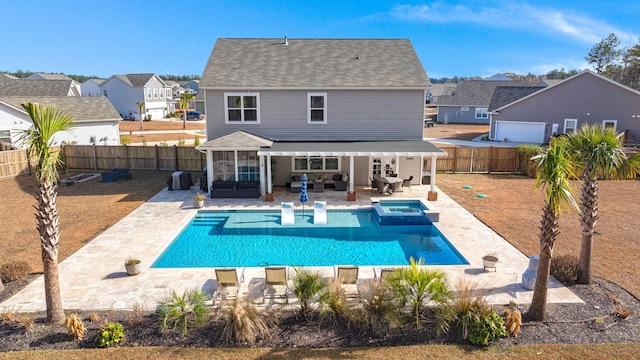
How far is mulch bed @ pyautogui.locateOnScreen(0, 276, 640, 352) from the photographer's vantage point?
8578 millimetres

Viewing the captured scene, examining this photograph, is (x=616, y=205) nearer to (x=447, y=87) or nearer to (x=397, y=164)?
(x=397, y=164)

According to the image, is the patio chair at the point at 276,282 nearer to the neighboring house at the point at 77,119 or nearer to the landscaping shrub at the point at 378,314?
the landscaping shrub at the point at 378,314

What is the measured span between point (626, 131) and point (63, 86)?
5873cm

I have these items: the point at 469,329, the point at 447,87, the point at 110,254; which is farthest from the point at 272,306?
the point at 447,87

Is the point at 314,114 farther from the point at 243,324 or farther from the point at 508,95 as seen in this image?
the point at 508,95

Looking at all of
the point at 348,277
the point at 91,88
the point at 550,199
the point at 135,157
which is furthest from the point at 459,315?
the point at 91,88

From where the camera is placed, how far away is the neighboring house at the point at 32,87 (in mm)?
45594

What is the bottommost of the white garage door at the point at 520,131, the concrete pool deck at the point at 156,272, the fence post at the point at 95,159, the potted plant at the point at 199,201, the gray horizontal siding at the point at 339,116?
the concrete pool deck at the point at 156,272

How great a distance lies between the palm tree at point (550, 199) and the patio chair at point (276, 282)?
Result: 229 inches

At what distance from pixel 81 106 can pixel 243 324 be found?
32087mm

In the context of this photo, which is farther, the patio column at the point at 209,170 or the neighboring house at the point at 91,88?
the neighboring house at the point at 91,88

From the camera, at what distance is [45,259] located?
28.8ft

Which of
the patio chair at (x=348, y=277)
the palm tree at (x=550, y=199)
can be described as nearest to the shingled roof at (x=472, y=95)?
the palm tree at (x=550, y=199)

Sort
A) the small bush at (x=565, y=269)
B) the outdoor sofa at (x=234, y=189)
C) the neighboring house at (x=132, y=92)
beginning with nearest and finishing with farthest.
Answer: the small bush at (x=565, y=269), the outdoor sofa at (x=234, y=189), the neighboring house at (x=132, y=92)
